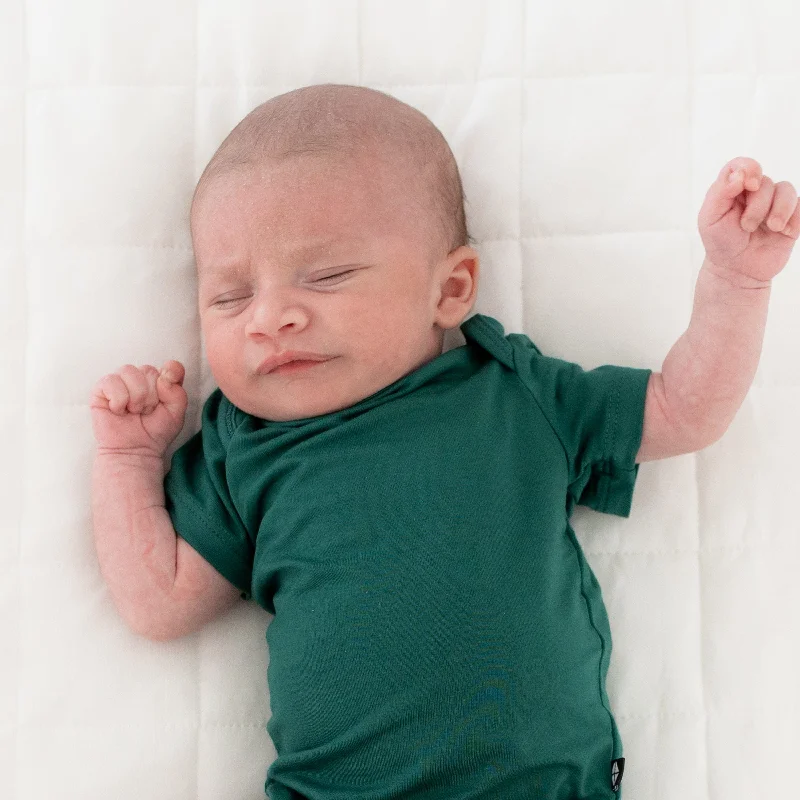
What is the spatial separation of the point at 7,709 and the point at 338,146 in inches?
28.4

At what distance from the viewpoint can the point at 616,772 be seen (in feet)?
3.76

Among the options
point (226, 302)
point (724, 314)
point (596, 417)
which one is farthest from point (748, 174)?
point (226, 302)

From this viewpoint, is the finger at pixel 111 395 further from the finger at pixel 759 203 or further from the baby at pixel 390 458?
the finger at pixel 759 203

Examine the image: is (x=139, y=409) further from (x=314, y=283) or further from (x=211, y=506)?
(x=314, y=283)

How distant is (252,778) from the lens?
123 cm

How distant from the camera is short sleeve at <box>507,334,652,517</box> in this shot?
118 centimetres

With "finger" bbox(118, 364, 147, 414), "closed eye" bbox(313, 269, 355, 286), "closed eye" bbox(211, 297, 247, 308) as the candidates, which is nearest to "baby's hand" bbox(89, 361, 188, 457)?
"finger" bbox(118, 364, 147, 414)

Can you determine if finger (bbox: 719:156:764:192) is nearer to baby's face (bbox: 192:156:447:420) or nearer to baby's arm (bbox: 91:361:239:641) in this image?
baby's face (bbox: 192:156:447:420)

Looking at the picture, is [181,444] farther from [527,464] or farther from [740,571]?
[740,571]

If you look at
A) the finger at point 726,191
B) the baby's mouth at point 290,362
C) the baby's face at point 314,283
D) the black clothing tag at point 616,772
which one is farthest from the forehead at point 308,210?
the black clothing tag at point 616,772

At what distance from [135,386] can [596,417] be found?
0.52 meters

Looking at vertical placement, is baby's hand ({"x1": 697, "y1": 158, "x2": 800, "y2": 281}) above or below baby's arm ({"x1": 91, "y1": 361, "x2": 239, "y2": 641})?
above

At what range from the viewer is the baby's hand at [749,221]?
3.39 ft

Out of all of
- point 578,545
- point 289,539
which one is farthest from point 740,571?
point 289,539
